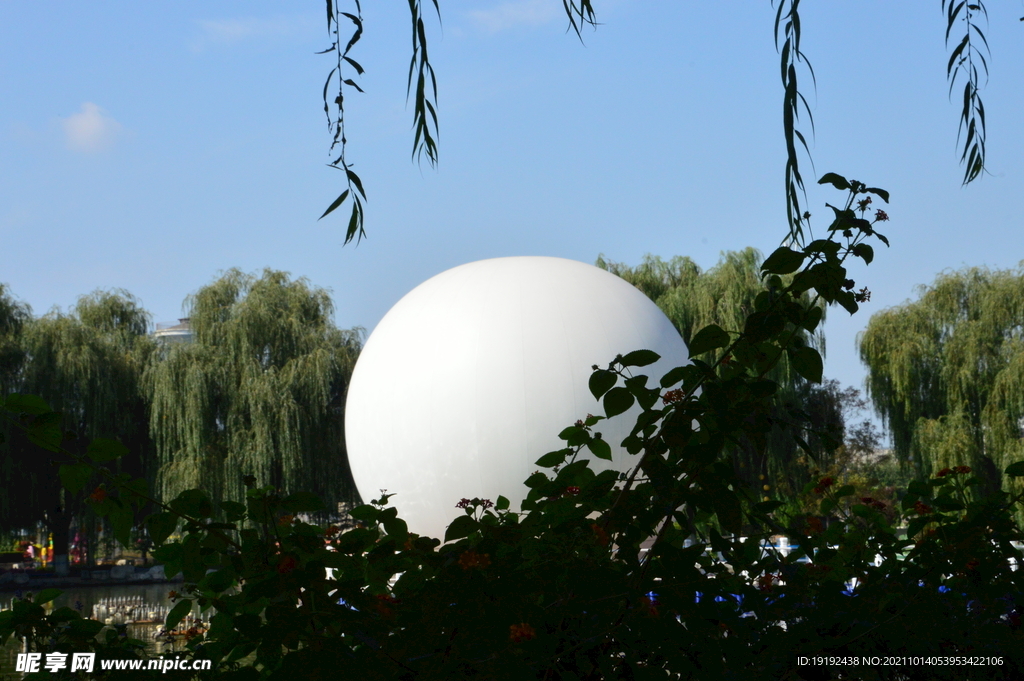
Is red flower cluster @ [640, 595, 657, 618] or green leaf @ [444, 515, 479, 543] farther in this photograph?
green leaf @ [444, 515, 479, 543]

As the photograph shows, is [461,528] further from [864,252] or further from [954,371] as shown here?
[954,371]

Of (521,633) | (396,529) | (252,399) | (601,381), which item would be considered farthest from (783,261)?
(252,399)

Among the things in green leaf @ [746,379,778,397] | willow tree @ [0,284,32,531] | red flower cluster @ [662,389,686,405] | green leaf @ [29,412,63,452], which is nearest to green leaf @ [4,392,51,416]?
green leaf @ [29,412,63,452]

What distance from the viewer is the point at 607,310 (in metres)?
11.2

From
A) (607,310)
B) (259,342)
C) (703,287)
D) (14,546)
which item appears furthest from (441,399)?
(14,546)

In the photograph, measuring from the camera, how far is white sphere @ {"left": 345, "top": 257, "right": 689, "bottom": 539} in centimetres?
1023

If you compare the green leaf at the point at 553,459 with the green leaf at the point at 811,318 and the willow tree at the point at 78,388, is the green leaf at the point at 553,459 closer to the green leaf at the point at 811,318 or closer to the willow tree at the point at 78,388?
the green leaf at the point at 811,318

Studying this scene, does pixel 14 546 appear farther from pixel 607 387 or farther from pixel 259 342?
pixel 607 387

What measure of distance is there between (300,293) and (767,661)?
16.7m

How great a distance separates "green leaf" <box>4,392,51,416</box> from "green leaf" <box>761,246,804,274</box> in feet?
3.59

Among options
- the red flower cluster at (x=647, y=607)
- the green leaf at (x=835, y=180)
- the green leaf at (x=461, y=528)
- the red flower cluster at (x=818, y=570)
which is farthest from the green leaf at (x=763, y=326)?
the red flower cluster at (x=818, y=570)

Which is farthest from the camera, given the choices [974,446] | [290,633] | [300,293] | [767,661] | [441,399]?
[300,293]

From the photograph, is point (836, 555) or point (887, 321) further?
point (887, 321)

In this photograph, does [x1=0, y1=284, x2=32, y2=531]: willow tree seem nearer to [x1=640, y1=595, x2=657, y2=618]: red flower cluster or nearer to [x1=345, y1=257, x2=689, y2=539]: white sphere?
[x1=345, y1=257, x2=689, y2=539]: white sphere
